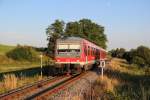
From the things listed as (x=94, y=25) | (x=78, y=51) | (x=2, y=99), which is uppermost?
(x=94, y=25)

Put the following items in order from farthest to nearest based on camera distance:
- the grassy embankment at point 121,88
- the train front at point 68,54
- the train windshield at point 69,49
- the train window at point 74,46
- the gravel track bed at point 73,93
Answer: the train window at point 74,46, the train windshield at point 69,49, the train front at point 68,54, the grassy embankment at point 121,88, the gravel track bed at point 73,93

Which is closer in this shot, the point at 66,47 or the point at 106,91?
the point at 106,91

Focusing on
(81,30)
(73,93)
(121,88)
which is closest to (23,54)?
(81,30)

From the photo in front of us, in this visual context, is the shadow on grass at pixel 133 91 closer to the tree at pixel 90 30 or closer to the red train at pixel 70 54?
the red train at pixel 70 54

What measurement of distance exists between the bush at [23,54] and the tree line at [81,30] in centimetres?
1444

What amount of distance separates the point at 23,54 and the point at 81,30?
33285 mm

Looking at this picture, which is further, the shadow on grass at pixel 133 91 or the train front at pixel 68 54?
the train front at pixel 68 54

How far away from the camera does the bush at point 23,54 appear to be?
63.6m

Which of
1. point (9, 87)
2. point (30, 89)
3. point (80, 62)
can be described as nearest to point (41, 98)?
point (30, 89)

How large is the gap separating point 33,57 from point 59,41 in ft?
130

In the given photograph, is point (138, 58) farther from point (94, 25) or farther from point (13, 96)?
point (13, 96)

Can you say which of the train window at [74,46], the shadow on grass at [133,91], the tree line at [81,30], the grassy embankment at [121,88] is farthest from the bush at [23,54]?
the shadow on grass at [133,91]

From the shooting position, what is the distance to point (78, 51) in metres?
26.7

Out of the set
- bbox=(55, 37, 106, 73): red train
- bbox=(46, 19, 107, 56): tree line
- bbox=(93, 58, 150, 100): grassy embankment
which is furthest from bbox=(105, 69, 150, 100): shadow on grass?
bbox=(46, 19, 107, 56): tree line
